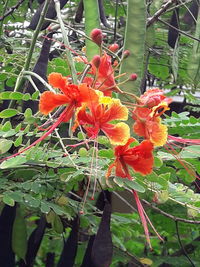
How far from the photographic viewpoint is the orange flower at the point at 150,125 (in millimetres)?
1098

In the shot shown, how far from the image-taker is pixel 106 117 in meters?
1.14

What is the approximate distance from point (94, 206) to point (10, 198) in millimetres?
652

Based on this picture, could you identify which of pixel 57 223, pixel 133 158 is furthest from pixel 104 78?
pixel 57 223

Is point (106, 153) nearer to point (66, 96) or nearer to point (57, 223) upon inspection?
point (66, 96)

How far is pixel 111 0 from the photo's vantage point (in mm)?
3279

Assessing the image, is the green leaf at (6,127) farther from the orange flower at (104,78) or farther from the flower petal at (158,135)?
the flower petal at (158,135)

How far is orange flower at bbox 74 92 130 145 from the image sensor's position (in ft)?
3.63

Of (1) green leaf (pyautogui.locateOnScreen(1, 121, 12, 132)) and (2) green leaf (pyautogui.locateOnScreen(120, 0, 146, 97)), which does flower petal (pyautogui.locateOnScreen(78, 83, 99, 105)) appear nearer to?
(2) green leaf (pyautogui.locateOnScreen(120, 0, 146, 97))

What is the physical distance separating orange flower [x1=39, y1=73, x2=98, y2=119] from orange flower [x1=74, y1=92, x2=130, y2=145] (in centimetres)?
2

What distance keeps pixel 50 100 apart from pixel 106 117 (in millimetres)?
124

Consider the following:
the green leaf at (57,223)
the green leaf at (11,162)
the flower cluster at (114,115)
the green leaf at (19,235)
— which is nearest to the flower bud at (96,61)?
the flower cluster at (114,115)

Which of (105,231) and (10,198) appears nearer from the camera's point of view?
(105,231)

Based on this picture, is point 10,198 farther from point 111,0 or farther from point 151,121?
point 111,0

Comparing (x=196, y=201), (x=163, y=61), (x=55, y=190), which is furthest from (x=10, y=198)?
(x=163, y=61)
